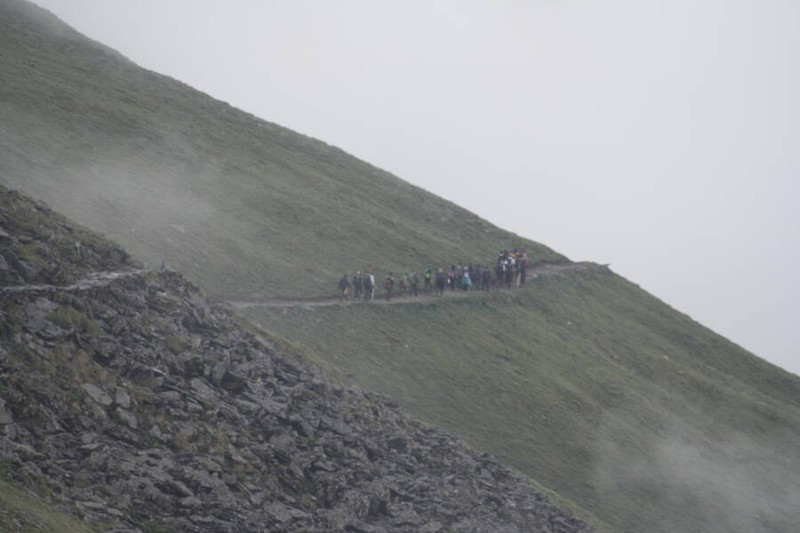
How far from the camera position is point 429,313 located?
6288 centimetres

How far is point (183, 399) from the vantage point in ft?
100

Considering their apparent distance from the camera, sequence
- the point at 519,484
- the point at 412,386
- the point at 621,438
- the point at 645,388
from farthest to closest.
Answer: the point at 645,388 → the point at 621,438 → the point at 412,386 → the point at 519,484

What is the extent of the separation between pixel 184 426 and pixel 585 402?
33.5 meters

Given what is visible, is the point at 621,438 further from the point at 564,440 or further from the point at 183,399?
the point at 183,399

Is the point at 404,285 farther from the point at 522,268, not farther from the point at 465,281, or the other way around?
the point at 522,268

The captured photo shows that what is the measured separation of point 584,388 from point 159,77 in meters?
60.4

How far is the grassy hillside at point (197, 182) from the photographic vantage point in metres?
58.3

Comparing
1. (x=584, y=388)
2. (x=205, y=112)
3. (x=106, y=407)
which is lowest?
(x=106, y=407)

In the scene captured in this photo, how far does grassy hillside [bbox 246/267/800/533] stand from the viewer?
49312 mm

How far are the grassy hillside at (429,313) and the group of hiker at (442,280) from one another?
1.58 meters

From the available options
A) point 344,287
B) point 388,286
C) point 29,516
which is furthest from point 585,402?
point 29,516

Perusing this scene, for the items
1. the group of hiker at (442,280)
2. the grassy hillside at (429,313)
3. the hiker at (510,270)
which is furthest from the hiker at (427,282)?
the hiker at (510,270)

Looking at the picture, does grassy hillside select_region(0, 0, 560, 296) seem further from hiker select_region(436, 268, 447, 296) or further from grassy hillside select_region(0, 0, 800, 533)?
hiker select_region(436, 268, 447, 296)

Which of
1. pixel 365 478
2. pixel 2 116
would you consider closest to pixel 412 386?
pixel 365 478
